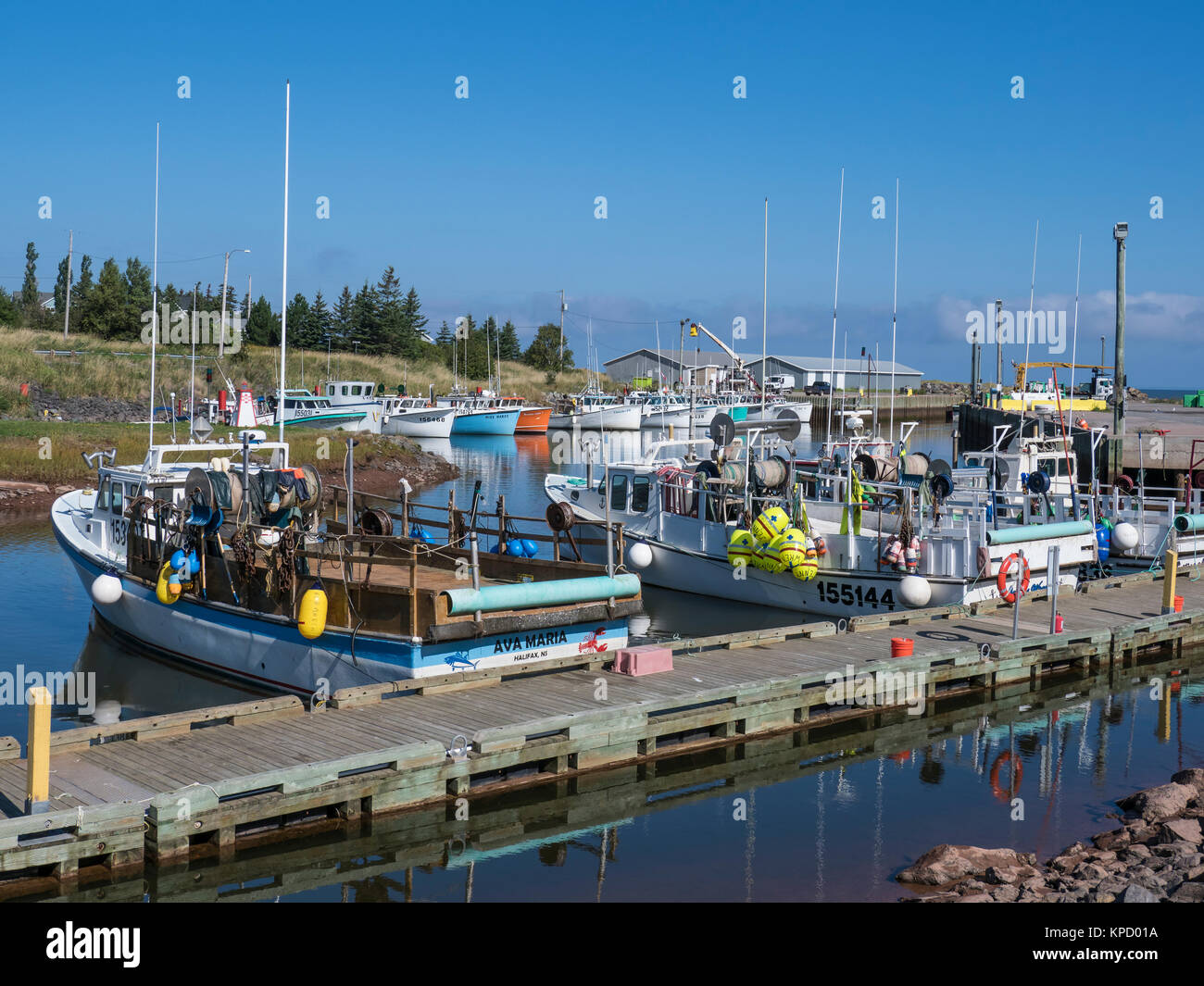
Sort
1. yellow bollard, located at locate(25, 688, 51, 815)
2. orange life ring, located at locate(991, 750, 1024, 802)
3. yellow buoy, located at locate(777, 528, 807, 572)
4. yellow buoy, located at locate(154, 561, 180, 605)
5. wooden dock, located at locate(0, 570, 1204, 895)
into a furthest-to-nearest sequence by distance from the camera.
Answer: yellow buoy, located at locate(777, 528, 807, 572)
yellow buoy, located at locate(154, 561, 180, 605)
orange life ring, located at locate(991, 750, 1024, 802)
wooden dock, located at locate(0, 570, 1204, 895)
yellow bollard, located at locate(25, 688, 51, 815)

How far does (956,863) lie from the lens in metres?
10.5

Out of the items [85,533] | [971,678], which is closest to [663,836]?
[971,678]

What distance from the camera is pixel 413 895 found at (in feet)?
34.0

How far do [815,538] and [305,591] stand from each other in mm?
10921

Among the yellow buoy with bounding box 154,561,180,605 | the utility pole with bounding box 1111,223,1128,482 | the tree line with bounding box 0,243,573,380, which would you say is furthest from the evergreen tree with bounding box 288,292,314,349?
the yellow buoy with bounding box 154,561,180,605

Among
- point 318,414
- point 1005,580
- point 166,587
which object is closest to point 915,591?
point 1005,580

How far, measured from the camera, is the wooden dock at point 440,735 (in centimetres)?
1002

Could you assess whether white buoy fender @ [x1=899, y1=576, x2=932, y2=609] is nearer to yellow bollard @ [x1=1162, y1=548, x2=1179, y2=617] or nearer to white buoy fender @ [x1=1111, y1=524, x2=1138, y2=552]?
yellow bollard @ [x1=1162, y1=548, x2=1179, y2=617]

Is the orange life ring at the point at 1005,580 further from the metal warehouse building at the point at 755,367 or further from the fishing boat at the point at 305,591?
the metal warehouse building at the point at 755,367

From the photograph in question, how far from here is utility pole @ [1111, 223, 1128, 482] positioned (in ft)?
116

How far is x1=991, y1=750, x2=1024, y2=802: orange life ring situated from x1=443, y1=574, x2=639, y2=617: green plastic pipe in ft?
16.4

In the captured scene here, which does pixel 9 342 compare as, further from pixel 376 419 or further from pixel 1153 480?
pixel 1153 480

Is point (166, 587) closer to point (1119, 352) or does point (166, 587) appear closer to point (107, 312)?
point (1119, 352)
